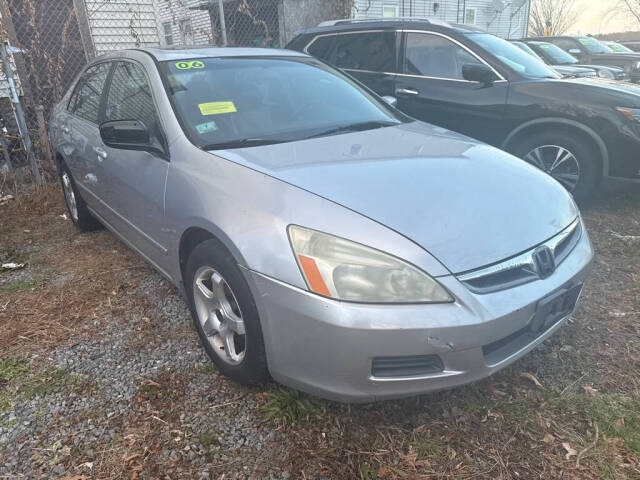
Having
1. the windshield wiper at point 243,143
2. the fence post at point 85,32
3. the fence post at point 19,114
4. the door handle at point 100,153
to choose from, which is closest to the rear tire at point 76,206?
the door handle at point 100,153

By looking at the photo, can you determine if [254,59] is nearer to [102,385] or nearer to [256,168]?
[256,168]

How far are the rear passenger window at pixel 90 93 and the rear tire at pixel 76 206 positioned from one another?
24.1 inches

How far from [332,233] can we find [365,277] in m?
0.21

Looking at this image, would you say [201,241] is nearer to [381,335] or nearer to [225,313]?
[225,313]

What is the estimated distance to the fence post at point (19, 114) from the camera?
5.38 metres

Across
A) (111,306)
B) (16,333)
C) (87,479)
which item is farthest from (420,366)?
(16,333)

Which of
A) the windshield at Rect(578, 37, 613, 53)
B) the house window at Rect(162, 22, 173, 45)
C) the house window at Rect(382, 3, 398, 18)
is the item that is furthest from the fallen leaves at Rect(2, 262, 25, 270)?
the house window at Rect(382, 3, 398, 18)

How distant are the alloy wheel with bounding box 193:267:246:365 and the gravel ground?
206 mm

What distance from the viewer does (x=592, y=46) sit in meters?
13.5

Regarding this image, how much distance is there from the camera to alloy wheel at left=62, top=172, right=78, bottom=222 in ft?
14.4

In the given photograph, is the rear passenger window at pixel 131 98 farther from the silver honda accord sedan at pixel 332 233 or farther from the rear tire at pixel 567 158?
the rear tire at pixel 567 158

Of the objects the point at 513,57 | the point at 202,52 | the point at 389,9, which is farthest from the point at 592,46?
the point at 202,52

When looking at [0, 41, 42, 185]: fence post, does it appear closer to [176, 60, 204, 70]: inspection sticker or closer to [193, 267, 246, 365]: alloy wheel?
[176, 60, 204, 70]: inspection sticker

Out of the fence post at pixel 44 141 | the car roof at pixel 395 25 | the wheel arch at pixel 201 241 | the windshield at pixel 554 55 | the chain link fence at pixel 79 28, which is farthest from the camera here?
the windshield at pixel 554 55
